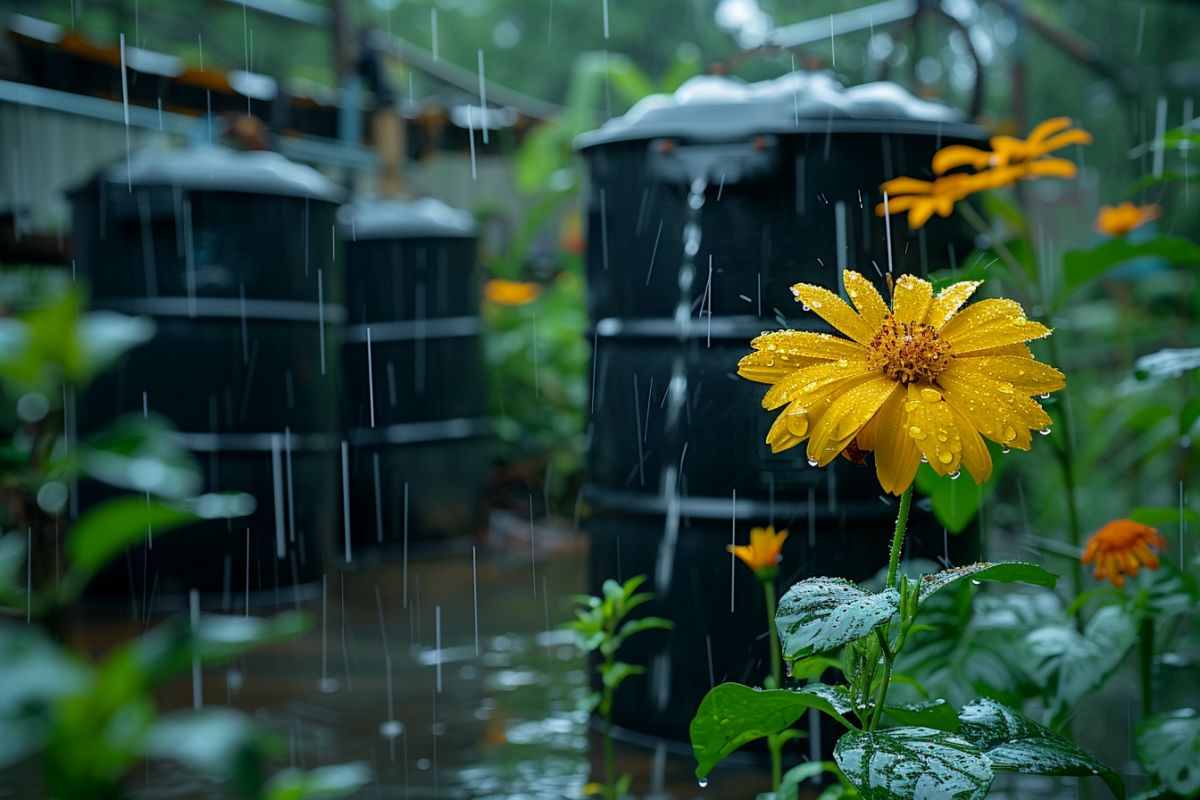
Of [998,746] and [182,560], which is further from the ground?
[998,746]

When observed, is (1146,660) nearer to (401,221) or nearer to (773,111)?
(773,111)

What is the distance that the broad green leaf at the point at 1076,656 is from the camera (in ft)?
5.59

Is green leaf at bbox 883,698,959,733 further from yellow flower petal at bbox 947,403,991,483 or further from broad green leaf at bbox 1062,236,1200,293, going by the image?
broad green leaf at bbox 1062,236,1200,293

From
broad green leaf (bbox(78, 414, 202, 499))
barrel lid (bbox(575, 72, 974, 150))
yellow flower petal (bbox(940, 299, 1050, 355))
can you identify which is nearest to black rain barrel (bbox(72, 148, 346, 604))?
barrel lid (bbox(575, 72, 974, 150))

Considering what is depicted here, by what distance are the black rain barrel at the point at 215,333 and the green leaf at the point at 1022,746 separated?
297 cm

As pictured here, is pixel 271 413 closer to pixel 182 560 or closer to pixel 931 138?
pixel 182 560

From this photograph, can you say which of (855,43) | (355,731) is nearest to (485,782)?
(355,731)

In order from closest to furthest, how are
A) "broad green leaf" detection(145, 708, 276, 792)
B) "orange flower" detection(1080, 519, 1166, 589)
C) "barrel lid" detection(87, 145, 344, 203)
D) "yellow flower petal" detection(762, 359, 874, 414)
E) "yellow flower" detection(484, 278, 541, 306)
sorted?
1. "broad green leaf" detection(145, 708, 276, 792)
2. "yellow flower petal" detection(762, 359, 874, 414)
3. "orange flower" detection(1080, 519, 1166, 589)
4. "barrel lid" detection(87, 145, 344, 203)
5. "yellow flower" detection(484, 278, 541, 306)

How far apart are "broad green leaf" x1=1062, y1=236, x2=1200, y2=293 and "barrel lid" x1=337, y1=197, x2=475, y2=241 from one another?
10.4 feet

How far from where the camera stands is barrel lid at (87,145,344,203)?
374cm

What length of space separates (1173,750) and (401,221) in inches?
147

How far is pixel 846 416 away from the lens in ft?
3.65

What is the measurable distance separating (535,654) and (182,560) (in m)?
1.27

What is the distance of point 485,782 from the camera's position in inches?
85.7
